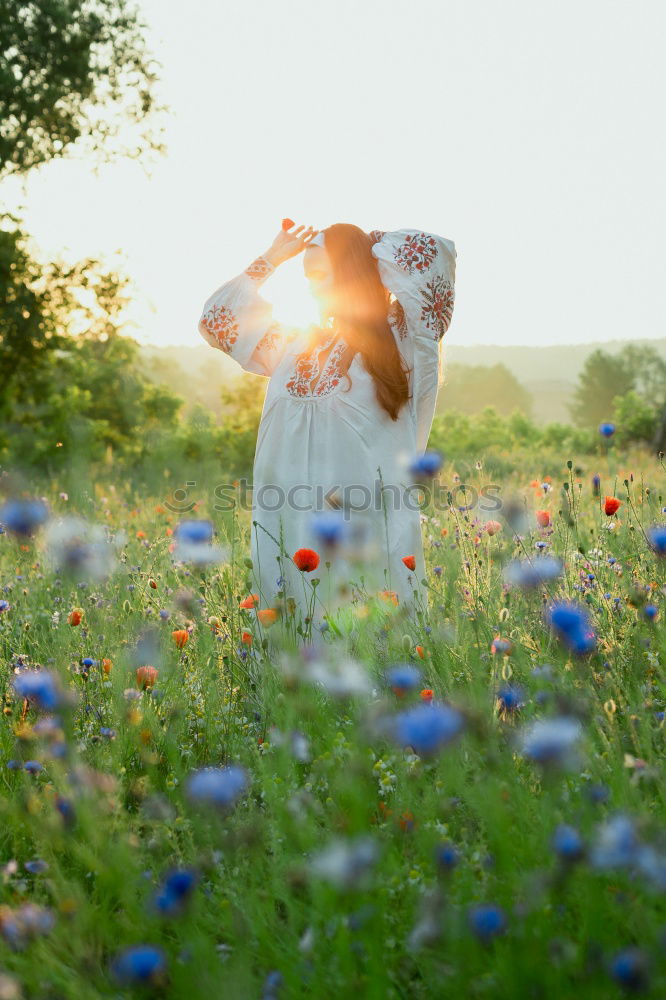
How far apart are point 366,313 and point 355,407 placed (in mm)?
391

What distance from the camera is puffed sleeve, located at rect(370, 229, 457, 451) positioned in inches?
123

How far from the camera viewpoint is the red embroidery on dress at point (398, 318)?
3.17 meters

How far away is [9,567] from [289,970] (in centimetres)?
339

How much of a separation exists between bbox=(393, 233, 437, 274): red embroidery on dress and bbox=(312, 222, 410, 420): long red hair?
0.13m

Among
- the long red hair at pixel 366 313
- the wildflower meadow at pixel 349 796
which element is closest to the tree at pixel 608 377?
the long red hair at pixel 366 313

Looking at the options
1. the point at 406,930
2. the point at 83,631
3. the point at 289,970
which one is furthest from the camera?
the point at 83,631

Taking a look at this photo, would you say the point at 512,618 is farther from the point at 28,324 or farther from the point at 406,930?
the point at 28,324

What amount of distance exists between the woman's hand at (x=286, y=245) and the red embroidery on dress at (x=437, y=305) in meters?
0.68

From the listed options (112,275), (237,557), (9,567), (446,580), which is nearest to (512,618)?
(446,580)

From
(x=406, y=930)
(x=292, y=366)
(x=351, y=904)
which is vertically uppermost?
(x=292, y=366)

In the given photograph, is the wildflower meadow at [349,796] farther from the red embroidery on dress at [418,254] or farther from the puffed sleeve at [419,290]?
the red embroidery on dress at [418,254]

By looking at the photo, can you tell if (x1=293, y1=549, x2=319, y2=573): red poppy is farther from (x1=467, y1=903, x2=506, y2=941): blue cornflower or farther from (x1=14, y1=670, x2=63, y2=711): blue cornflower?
(x1=467, y1=903, x2=506, y2=941): blue cornflower

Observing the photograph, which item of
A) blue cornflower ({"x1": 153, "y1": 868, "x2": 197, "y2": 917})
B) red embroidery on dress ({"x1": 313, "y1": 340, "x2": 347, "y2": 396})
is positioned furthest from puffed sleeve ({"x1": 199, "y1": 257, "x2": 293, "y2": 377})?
blue cornflower ({"x1": 153, "y1": 868, "x2": 197, "y2": 917})

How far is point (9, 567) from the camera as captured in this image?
4180 mm
